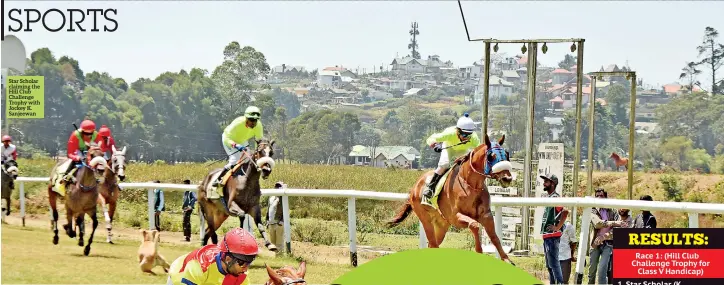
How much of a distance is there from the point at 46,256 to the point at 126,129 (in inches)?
375

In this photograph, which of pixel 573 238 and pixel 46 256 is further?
pixel 46 256

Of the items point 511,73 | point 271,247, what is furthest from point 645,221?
point 511,73

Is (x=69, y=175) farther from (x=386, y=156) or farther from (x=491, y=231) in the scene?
(x=386, y=156)

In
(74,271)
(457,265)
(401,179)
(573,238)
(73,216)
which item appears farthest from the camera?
(401,179)

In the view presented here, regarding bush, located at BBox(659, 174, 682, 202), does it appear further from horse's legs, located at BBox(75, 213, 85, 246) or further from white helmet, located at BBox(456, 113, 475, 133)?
white helmet, located at BBox(456, 113, 475, 133)

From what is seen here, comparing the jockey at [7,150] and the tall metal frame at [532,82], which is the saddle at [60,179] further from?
the tall metal frame at [532,82]

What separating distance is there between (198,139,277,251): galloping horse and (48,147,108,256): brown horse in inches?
51.0

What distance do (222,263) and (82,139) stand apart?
7.79m

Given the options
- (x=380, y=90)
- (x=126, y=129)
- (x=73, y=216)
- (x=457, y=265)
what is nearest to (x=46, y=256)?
(x=73, y=216)

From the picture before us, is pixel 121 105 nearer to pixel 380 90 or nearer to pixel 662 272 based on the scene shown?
pixel 380 90

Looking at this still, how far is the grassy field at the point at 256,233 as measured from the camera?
13336mm

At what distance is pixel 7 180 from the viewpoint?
Result: 16797 millimetres

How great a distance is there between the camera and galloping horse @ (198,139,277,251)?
13.1 m

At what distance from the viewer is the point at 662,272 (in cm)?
1013
